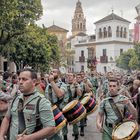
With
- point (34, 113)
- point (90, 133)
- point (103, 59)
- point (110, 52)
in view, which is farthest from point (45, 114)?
point (103, 59)

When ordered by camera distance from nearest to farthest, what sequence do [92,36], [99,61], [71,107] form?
[71,107]
[99,61]
[92,36]

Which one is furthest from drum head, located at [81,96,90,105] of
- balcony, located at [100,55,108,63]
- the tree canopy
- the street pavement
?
balcony, located at [100,55,108,63]

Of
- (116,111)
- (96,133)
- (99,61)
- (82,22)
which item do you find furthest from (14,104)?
(82,22)

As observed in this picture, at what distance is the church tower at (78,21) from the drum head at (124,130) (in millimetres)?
122360

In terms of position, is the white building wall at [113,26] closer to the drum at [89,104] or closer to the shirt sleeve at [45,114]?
the drum at [89,104]

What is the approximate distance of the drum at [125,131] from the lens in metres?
5.69

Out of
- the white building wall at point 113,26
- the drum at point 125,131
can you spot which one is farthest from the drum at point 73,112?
the white building wall at point 113,26

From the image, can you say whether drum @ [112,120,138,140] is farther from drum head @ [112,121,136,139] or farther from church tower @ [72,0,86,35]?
church tower @ [72,0,86,35]

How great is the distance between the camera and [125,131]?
19.1 feet

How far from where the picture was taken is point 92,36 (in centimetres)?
10031

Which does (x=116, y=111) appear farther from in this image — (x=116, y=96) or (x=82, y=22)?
(x=82, y=22)

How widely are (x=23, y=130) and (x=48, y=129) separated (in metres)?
0.30

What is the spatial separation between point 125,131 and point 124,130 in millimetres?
34

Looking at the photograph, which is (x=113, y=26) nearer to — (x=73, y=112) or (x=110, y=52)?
(x=110, y=52)
